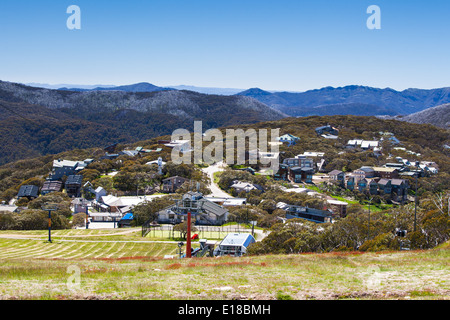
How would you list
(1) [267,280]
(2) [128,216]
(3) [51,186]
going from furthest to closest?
(3) [51,186], (2) [128,216], (1) [267,280]

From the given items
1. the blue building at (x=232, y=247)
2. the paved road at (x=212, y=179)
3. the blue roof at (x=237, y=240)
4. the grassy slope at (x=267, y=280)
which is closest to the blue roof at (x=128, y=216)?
the paved road at (x=212, y=179)

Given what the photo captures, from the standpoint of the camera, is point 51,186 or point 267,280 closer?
point 267,280

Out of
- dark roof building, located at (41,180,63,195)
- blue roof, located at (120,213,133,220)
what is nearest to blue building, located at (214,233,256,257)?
blue roof, located at (120,213,133,220)

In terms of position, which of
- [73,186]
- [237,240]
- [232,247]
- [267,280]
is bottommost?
[73,186]

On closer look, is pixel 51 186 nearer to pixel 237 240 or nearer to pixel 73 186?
pixel 73 186

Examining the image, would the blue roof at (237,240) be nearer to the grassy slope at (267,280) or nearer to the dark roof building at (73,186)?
the grassy slope at (267,280)

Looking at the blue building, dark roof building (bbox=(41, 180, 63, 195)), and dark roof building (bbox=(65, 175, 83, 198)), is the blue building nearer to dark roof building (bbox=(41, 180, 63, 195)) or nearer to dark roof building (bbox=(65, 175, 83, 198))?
dark roof building (bbox=(65, 175, 83, 198))

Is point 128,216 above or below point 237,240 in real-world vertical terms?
below

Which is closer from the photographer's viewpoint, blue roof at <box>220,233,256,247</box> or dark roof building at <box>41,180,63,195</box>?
blue roof at <box>220,233,256,247</box>

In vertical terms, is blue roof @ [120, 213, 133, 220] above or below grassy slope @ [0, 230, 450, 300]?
below

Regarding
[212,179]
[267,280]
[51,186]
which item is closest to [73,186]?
[51,186]

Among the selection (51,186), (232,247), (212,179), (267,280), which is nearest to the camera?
(267,280)
